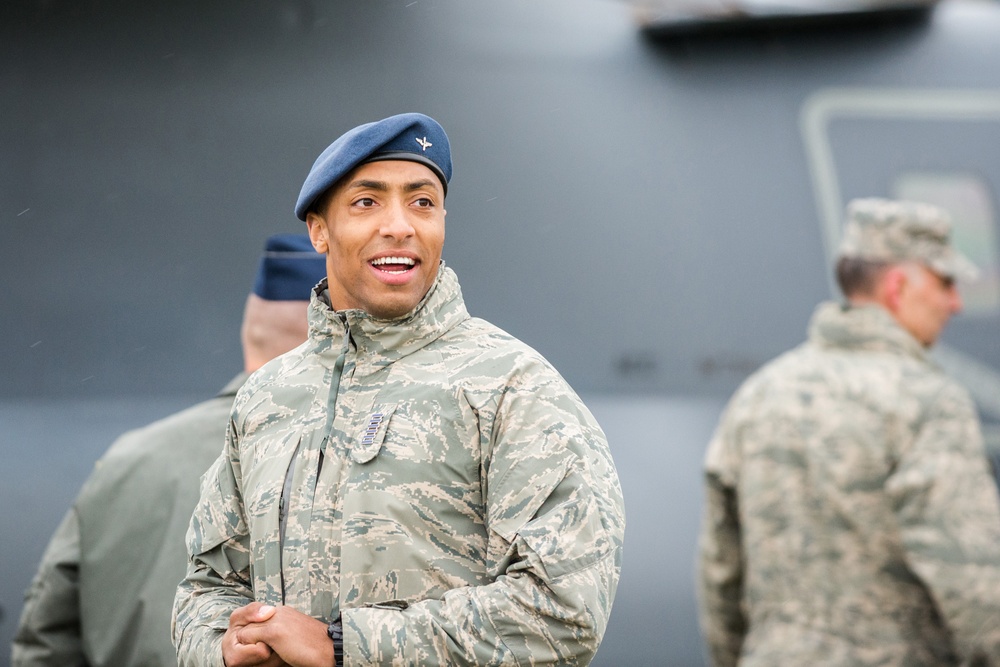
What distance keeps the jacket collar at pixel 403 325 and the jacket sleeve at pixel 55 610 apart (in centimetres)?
116

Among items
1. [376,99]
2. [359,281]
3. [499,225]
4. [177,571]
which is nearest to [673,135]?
[499,225]

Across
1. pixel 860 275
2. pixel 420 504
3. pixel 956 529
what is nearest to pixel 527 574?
pixel 420 504

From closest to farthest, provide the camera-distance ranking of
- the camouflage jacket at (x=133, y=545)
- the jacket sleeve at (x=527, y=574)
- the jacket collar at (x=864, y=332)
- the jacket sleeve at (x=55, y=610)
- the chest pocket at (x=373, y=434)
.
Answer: the jacket sleeve at (x=527, y=574)
the chest pocket at (x=373, y=434)
the camouflage jacket at (x=133, y=545)
the jacket sleeve at (x=55, y=610)
the jacket collar at (x=864, y=332)

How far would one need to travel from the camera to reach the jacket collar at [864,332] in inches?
105

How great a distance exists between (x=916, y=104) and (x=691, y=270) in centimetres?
95

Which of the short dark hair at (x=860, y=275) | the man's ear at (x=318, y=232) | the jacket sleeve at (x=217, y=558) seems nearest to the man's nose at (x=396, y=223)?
the man's ear at (x=318, y=232)

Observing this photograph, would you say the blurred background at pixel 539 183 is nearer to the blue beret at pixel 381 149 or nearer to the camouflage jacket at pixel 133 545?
the camouflage jacket at pixel 133 545

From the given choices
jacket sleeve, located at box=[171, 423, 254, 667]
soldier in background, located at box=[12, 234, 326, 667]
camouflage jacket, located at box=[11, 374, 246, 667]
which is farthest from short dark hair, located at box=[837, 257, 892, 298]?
jacket sleeve, located at box=[171, 423, 254, 667]

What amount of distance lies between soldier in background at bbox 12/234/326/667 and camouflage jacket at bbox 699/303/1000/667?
1.05 meters

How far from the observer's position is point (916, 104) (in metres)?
4.05

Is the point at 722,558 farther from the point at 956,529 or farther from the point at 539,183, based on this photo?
the point at 539,183

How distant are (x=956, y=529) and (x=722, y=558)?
0.58 metres

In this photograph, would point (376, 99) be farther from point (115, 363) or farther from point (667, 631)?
point (667, 631)

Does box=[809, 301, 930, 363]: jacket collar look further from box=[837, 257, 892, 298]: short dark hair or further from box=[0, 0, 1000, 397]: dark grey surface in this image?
box=[0, 0, 1000, 397]: dark grey surface
